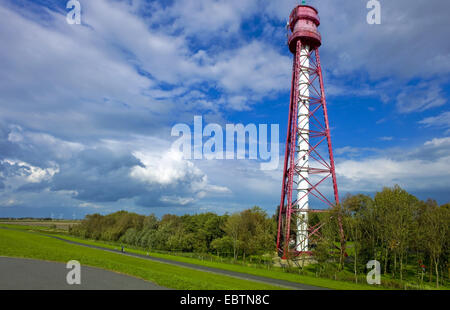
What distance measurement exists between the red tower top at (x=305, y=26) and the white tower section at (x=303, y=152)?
1.85 metres

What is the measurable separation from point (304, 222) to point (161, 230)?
121 feet

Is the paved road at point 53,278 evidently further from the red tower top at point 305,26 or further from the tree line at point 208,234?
the red tower top at point 305,26

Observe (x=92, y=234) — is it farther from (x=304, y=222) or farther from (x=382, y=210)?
(x=382, y=210)

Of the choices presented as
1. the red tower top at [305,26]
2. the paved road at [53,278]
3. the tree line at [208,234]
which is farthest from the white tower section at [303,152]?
the paved road at [53,278]

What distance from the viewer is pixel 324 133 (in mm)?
44312

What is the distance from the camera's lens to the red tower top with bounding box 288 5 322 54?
4659 centimetres

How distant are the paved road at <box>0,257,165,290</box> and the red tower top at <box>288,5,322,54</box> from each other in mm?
45114

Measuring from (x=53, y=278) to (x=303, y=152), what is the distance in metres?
37.5

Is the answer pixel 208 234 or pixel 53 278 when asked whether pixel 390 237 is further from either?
pixel 53 278

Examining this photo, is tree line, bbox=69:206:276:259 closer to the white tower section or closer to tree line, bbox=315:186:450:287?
the white tower section

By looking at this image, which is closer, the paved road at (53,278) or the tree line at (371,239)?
the paved road at (53,278)

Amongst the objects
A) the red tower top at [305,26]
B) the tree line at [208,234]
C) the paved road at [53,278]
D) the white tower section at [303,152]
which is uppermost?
the red tower top at [305,26]

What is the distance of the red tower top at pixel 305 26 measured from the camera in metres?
46.6
